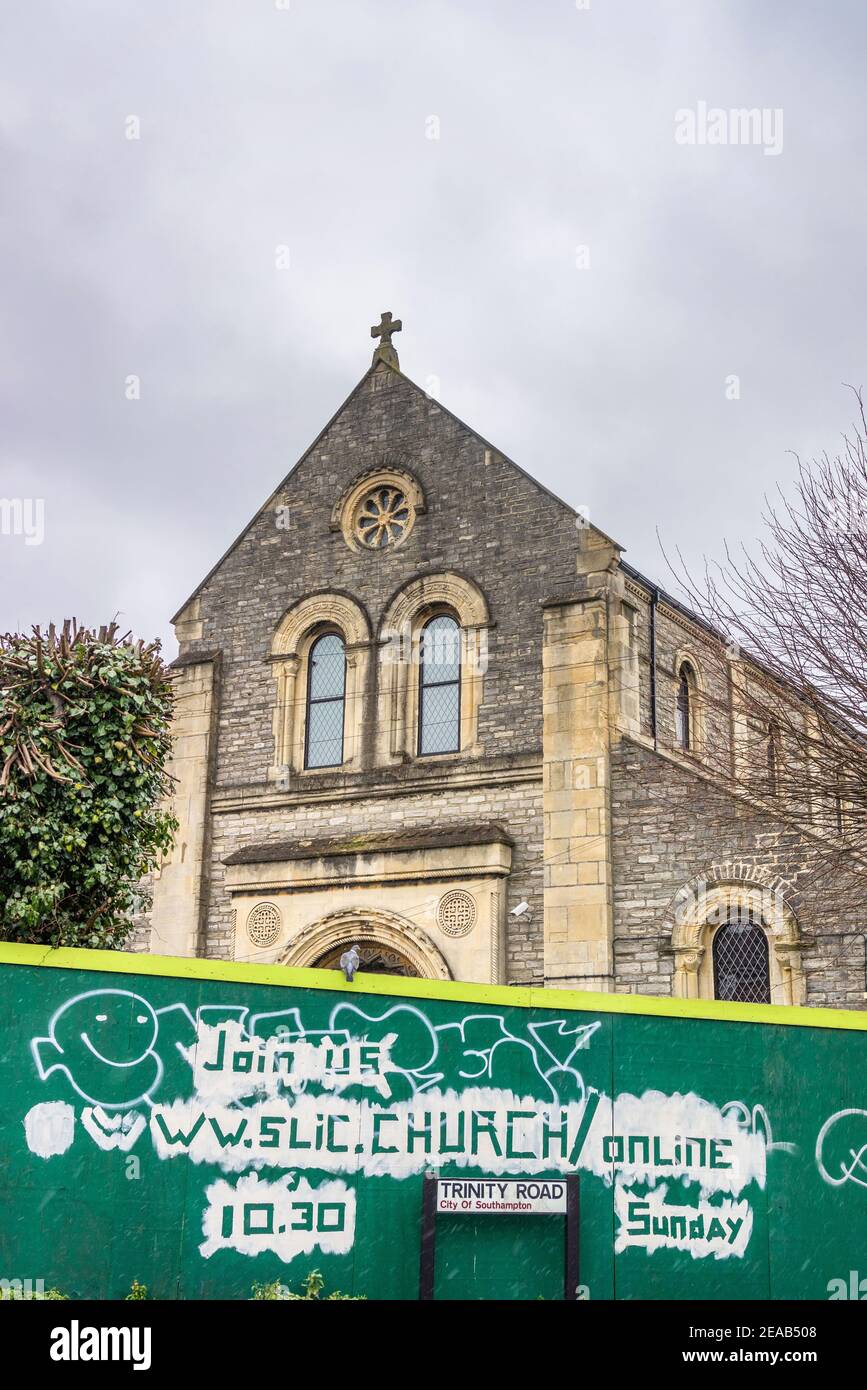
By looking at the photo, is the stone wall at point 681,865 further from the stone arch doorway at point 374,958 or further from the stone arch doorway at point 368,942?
the stone arch doorway at point 374,958

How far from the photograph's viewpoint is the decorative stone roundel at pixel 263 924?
68.2ft

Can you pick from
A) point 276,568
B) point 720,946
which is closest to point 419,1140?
point 720,946

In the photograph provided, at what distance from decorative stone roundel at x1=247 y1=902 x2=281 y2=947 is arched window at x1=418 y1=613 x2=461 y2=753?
9.99 feet

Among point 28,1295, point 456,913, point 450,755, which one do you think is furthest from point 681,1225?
point 450,755

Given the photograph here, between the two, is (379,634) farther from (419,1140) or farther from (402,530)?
(419,1140)

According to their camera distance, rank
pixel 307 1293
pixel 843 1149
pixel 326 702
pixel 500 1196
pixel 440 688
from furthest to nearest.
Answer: pixel 326 702
pixel 440 688
pixel 843 1149
pixel 500 1196
pixel 307 1293

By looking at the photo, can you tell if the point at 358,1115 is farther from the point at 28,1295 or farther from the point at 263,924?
the point at 263,924

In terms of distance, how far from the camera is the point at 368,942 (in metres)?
20.4

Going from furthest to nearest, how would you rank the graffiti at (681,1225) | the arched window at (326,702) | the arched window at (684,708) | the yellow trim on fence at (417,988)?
the arched window at (684,708) → the arched window at (326,702) → the graffiti at (681,1225) → the yellow trim on fence at (417,988)

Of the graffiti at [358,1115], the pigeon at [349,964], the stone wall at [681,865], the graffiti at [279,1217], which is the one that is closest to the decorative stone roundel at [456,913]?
the stone wall at [681,865]

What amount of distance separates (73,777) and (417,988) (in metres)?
2.92

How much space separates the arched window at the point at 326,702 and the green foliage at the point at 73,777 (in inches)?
411

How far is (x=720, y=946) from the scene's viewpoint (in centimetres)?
1844

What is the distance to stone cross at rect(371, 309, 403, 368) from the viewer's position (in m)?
22.8
